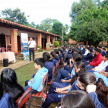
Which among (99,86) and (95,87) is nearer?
(95,87)

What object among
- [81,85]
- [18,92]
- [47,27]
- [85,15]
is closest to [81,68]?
[81,85]

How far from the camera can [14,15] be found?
28641 mm

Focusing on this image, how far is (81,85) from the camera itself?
139 centimetres

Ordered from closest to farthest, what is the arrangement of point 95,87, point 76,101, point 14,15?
point 76,101 → point 95,87 → point 14,15

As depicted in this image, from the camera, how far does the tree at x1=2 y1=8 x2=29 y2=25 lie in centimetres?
2820

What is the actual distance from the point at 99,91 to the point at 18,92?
1098mm

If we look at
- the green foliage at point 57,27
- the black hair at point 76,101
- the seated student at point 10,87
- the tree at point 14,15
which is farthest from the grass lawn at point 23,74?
the tree at point 14,15

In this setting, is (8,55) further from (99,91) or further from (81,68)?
(99,91)

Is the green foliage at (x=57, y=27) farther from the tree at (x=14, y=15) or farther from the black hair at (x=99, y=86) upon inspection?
the black hair at (x=99, y=86)

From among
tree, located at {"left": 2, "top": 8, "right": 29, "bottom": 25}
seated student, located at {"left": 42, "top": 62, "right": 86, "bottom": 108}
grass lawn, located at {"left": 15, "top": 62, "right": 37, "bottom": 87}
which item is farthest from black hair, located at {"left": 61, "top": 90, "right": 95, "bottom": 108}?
tree, located at {"left": 2, "top": 8, "right": 29, "bottom": 25}

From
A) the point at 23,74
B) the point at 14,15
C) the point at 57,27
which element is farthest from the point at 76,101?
the point at 14,15

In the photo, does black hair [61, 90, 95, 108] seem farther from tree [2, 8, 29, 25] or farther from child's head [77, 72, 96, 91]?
tree [2, 8, 29, 25]

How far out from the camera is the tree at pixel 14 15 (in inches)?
1110

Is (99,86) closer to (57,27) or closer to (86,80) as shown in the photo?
(86,80)
